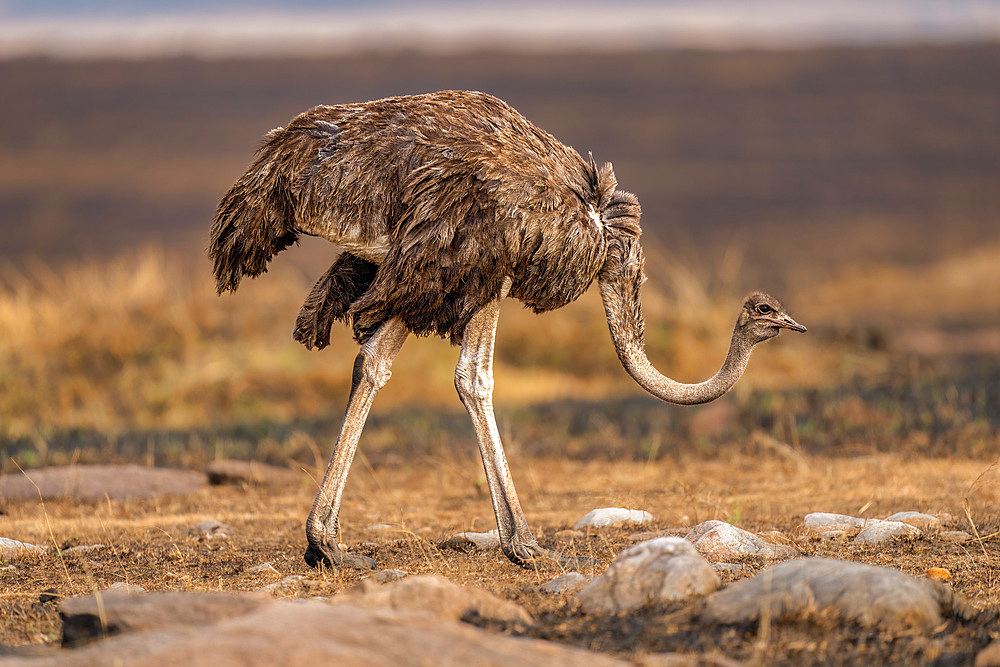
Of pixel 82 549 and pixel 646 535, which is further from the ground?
pixel 646 535

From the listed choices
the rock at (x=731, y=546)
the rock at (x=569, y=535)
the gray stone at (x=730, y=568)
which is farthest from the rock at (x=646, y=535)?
the gray stone at (x=730, y=568)

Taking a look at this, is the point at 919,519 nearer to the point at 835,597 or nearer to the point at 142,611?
the point at 835,597

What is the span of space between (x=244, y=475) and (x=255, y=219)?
3306mm

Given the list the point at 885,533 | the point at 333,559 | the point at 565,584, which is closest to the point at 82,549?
the point at 333,559

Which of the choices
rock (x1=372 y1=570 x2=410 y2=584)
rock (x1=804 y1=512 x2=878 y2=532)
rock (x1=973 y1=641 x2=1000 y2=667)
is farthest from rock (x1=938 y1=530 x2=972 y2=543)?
rock (x1=372 y1=570 x2=410 y2=584)

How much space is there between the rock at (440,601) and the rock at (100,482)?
425 centimetres

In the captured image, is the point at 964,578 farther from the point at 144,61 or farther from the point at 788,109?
the point at 144,61

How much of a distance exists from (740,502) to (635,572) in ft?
10.3

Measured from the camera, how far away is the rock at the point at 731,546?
5.25 meters

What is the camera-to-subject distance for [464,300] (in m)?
5.29

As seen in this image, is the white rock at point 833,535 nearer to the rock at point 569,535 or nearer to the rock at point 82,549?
the rock at point 569,535

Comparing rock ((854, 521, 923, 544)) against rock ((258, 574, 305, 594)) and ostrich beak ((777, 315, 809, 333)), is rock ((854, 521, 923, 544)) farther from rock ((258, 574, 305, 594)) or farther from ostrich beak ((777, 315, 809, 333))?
rock ((258, 574, 305, 594))

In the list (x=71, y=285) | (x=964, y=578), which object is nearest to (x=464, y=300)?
(x=964, y=578)

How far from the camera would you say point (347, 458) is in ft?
17.9
